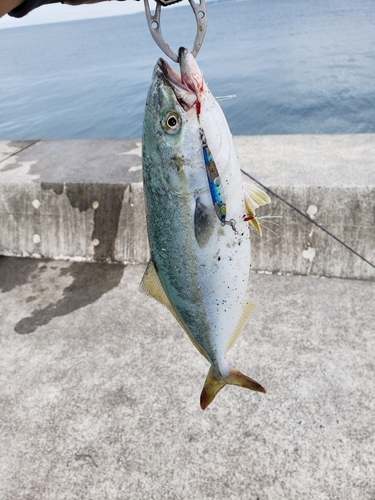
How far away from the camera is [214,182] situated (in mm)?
1604

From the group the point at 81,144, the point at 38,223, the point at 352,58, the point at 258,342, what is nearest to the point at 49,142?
the point at 81,144

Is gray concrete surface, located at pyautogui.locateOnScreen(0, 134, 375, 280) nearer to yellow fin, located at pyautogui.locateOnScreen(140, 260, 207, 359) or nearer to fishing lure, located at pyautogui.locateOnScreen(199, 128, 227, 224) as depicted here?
yellow fin, located at pyautogui.locateOnScreen(140, 260, 207, 359)

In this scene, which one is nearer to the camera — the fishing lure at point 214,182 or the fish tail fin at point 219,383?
the fishing lure at point 214,182

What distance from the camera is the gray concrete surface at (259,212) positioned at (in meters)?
4.14

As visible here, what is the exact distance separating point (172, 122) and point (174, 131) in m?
0.03

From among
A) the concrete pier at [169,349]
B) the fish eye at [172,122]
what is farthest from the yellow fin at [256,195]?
the concrete pier at [169,349]

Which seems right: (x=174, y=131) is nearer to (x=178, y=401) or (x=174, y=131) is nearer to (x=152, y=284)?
(x=152, y=284)

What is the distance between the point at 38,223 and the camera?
16.5 feet

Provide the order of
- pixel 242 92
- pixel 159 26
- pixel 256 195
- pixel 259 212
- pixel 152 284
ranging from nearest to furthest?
1. pixel 159 26
2. pixel 256 195
3. pixel 152 284
4. pixel 259 212
5. pixel 242 92

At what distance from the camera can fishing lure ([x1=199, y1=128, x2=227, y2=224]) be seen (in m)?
1.59

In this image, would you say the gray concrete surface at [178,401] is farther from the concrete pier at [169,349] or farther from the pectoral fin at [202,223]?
the pectoral fin at [202,223]

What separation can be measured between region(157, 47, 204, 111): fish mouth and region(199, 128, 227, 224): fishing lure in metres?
0.12

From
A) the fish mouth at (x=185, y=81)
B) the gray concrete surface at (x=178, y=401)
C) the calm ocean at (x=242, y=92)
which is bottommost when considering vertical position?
the calm ocean at (x=242, y=92)

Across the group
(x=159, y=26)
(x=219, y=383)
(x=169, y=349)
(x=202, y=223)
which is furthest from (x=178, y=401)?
(x=159, y=26)
